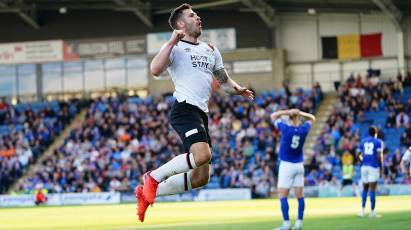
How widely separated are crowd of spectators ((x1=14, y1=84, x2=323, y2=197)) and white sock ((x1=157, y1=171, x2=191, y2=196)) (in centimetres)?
2727

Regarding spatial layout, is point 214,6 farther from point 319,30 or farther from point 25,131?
point 25,131

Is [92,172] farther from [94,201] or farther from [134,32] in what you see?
[134,32]

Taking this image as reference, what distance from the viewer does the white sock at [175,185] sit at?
36.1 feet

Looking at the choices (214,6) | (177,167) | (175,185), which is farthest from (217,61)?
(214,6)

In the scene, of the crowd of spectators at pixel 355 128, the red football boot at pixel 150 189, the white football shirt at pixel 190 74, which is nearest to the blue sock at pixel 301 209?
the white football shirt at pixel 190 74

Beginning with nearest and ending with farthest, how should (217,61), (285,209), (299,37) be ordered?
1. (217,61)
2. (285,209)
3. (299,37)

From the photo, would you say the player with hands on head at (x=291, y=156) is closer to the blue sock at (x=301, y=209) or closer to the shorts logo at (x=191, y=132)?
the blue sock at (x=301, y=209)

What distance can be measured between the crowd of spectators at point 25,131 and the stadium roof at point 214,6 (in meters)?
6.03

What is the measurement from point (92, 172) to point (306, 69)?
13.8 meters

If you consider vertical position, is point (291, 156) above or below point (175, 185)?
below

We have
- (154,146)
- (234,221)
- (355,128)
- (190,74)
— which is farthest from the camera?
(154,146)

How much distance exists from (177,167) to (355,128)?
29836mm

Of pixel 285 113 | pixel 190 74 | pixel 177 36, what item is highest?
pixel 177 36

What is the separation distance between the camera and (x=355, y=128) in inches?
1561
